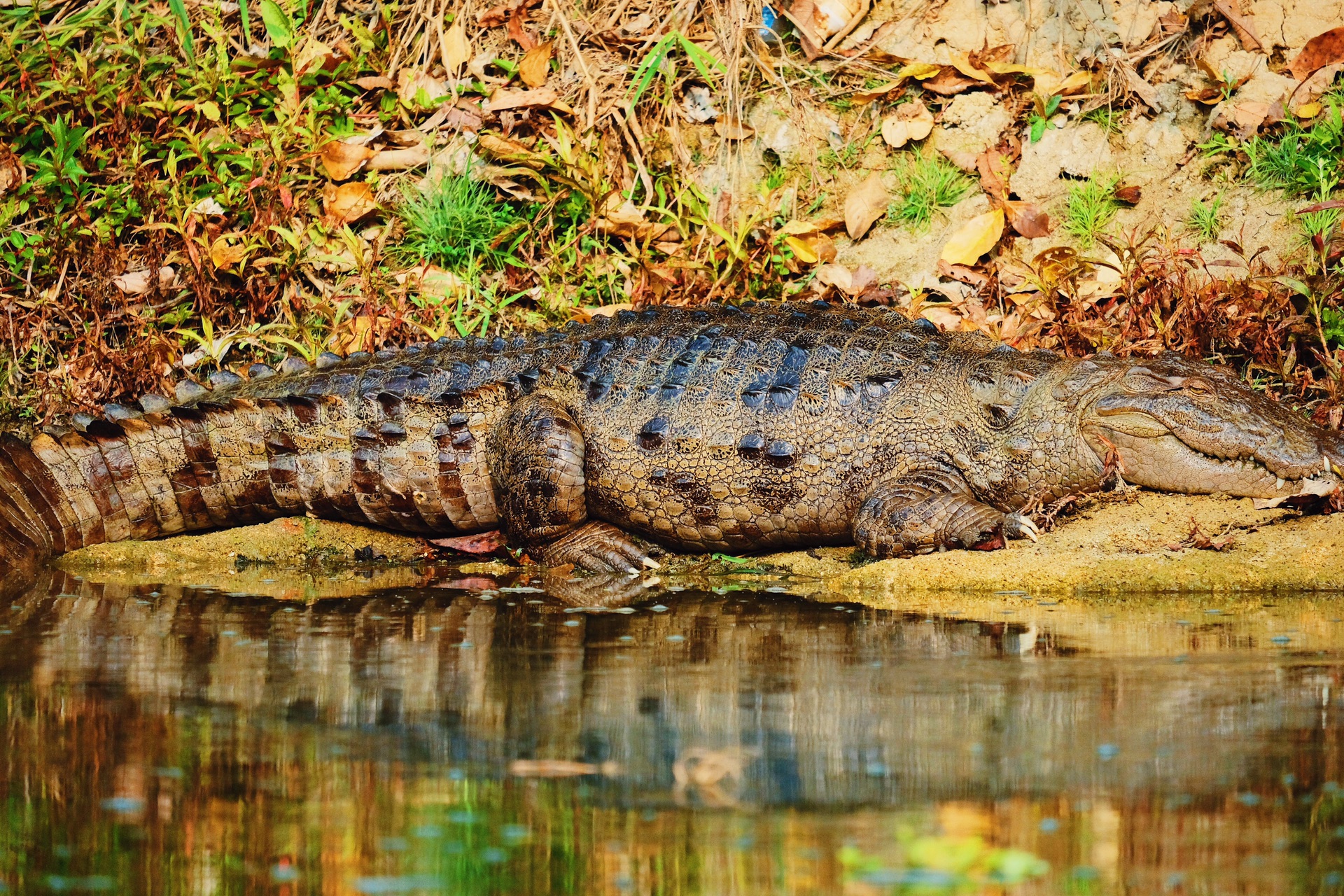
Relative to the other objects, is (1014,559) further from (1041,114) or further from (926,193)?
(1041,114)

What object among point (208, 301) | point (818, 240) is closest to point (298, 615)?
point (208, 301)

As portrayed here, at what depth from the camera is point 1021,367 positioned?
218 inches

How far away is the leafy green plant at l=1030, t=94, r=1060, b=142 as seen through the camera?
24.4ft

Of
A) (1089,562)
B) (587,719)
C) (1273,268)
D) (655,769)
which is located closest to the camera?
(655,769)

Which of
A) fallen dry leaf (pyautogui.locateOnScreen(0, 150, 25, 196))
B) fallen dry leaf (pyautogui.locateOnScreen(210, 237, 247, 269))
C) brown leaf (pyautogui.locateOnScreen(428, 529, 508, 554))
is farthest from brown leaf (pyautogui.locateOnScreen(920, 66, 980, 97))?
fallen dry leaf (pyautogui.locateOnScreen(0, 150, 25, 196))

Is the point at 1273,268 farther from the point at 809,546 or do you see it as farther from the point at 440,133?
the point at 440,133

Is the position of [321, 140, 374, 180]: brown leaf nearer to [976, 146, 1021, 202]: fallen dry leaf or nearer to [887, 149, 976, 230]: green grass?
[887, 149, 976, 230]: green grass

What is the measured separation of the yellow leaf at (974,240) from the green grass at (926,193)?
0.89 ft

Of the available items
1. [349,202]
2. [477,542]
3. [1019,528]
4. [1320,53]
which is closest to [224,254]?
[349,202]

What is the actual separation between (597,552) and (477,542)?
0.65 metres

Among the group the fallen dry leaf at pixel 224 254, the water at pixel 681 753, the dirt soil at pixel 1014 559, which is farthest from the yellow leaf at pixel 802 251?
the water at pixel 681 753

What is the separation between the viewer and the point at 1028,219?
23.3ft

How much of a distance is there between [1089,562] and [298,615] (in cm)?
269

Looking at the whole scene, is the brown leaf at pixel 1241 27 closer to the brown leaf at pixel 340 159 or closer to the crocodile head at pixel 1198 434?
the crocodile head at pixel 1198 434
